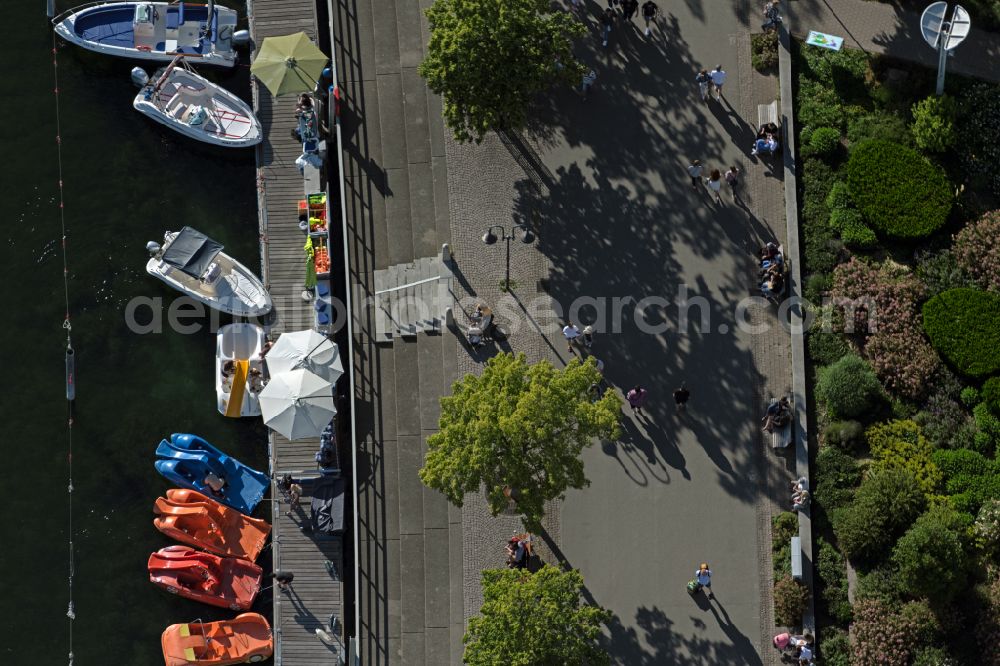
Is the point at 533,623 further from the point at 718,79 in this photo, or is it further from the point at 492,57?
the point at 718,79

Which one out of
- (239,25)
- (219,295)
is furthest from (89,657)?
(239,25)

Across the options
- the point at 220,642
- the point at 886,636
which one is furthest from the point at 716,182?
the point at 220,642

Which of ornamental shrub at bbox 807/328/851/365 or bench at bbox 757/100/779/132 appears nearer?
ornamental shrub at bbox 807/328/851/365

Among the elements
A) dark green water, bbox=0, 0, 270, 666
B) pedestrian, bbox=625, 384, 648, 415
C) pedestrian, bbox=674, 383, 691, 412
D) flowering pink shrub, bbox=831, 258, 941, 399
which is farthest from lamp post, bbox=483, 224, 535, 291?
flowering pink shrub, bbox=831, 258, 941, 399

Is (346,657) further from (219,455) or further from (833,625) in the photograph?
(833,625)

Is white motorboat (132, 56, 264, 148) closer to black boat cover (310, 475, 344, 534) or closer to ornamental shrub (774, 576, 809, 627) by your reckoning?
black boat cover (310, 475, 344, 534)

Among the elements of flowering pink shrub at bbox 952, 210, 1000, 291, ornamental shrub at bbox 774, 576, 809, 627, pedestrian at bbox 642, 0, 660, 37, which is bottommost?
ornamental shrub at bbox 774, 576, 809, 627

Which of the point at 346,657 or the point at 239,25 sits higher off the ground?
the point at 239,25
